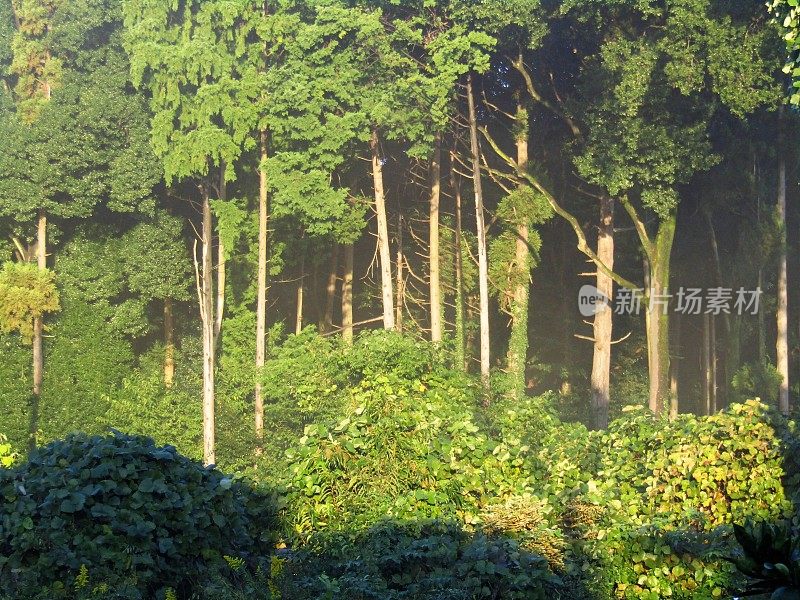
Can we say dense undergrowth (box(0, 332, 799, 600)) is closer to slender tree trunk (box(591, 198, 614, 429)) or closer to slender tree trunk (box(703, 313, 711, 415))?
slender tree trunk (box(591, 198, 614, 429))

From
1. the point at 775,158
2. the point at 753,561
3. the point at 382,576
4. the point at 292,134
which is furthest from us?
the point at 775,158

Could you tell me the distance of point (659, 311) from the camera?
24031 mm

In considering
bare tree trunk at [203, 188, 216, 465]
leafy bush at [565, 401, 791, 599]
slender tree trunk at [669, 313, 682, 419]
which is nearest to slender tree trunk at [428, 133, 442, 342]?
bare tree trunk at [203, 188, 216, 465]

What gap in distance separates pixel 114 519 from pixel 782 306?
23.3 metres

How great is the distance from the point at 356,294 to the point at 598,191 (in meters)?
7.93

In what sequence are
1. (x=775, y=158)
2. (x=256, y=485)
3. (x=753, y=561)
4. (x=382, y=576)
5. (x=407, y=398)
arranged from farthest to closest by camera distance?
(x=775, y=158), (x=407, y=398), (x=256, y=485), (x=382, y=576), (x=753, y=561)

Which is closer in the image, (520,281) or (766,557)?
(766,557)

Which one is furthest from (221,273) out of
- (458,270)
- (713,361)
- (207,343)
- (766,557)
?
(766,557)

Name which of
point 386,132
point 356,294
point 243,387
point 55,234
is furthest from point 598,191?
point 55,234

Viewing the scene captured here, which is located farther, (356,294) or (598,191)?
(356,294)

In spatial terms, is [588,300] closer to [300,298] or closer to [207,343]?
[300,298]

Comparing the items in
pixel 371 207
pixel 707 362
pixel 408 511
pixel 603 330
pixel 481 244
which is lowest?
pixel 408 511

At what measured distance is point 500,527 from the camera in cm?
835

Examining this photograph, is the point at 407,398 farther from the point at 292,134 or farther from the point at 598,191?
the point at 598,191
